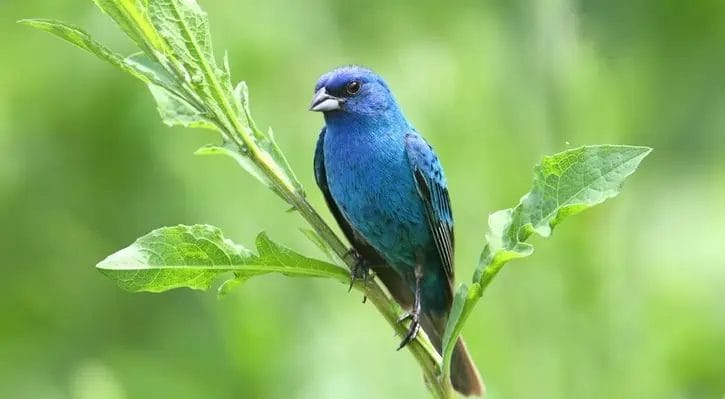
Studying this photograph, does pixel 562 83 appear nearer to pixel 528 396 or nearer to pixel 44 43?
pixel 528 396

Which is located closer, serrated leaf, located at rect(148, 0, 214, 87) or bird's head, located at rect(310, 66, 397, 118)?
serrated leaf, located at rect(148, 0, 214, 87)

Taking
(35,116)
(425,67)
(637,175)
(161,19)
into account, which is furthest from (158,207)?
(161,19)

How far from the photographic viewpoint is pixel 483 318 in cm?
243

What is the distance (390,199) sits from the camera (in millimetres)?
2551

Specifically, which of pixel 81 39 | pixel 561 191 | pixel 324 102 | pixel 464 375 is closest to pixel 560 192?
pixel 561 191

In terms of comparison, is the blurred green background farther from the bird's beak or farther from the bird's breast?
the bird's beak

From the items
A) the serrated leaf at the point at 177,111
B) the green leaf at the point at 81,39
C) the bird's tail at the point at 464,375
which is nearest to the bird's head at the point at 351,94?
the bird's tail at the point at 464,375

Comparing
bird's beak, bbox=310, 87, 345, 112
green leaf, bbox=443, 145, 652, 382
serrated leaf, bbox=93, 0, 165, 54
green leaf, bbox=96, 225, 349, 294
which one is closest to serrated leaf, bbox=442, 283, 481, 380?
green leaf, bbox=443, 145, 652, 382

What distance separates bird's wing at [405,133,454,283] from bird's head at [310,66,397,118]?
0.14 metres

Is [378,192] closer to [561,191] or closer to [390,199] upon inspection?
[390,199]

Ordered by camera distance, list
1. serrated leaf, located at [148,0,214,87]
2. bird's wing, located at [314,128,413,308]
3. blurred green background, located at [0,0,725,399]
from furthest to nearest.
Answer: bird's wing, located at [314,128,413,308]
blurred green background, located at [0,0,725,399]
serrated leaf, located at [148,0,214,87]

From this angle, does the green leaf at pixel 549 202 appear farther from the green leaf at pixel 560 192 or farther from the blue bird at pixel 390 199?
the blue bird at pixel 390 199

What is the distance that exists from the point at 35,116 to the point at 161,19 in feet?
9.30

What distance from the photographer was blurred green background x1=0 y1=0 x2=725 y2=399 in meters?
2.10
